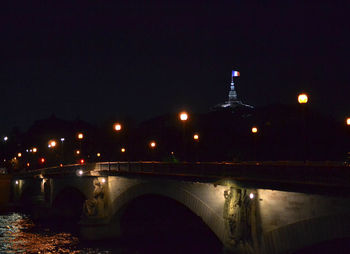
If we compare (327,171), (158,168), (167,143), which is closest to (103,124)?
(167,143)

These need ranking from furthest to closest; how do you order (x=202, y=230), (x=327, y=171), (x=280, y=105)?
(x=280, y=105) < (x=202, y=230) < (x=327, y=171)

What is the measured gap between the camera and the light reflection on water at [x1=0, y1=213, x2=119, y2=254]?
126 feet

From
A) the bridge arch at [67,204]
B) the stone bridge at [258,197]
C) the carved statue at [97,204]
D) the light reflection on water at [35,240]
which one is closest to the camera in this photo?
the stone bridge at [258,197]

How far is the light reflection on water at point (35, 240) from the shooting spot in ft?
126

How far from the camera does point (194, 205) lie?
1107 inches

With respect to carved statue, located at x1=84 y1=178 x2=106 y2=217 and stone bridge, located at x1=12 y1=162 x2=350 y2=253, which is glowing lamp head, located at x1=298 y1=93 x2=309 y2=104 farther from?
carved statue, located at x1=84 y1=178 x2=106 y2=217

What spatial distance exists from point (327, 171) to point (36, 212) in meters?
50.5

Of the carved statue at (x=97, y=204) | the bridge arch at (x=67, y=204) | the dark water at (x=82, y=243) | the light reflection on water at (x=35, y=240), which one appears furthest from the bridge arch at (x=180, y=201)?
the bridge arch at (x=67, y=204)

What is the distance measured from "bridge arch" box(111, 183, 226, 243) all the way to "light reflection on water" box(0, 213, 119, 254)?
4.24 meters

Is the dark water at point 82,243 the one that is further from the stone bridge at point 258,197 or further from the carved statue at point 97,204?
the stone bridge at point 258,197

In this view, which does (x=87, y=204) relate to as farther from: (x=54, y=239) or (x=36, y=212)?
(x=36, y=212)

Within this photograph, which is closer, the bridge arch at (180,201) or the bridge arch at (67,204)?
the bridge arch at (180,201)

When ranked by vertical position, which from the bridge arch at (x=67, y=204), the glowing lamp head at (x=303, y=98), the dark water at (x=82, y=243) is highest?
the glowing lamp head at (x=303, y=98)

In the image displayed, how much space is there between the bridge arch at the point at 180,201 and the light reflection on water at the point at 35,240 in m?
4.24
